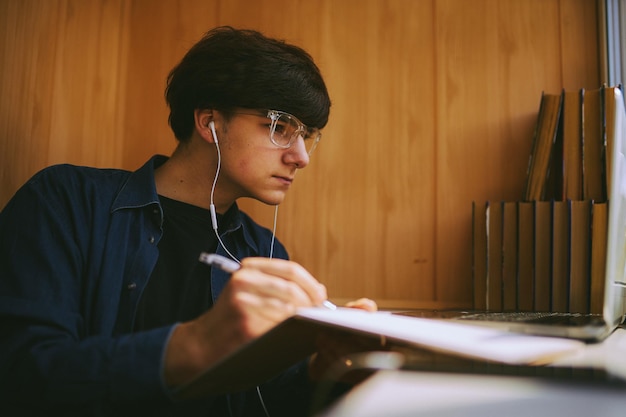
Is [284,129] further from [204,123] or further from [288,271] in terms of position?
[288,271]

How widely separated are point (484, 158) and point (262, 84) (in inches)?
27.9

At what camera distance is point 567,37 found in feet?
5.20

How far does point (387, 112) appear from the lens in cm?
172

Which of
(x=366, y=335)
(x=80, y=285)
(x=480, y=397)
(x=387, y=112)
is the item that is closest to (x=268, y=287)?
(x=366, y=335)

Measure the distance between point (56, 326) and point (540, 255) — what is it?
3.45ft

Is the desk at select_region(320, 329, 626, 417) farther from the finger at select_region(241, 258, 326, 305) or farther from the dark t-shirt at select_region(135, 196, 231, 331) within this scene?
the dark t-shirt at select_region(135, 196, 231, 331)

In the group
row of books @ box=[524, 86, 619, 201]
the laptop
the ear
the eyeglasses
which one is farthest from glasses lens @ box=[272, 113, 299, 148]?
row of books @ box=[524, 86, 619, 201]

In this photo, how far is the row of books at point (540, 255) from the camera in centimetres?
125

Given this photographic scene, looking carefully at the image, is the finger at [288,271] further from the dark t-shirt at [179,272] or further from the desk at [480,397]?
the dark t-shirt at [179,272]

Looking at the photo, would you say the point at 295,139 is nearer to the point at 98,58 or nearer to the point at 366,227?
the point at 366,227

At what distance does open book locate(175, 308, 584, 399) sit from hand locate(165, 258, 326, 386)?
3 cm

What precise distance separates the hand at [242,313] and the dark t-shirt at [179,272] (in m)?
0.45

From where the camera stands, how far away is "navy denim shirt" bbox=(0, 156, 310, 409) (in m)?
0.75

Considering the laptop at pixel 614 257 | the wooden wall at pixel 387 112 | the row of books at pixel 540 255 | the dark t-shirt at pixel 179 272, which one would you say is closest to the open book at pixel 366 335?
the laptop at pixel 614 257
